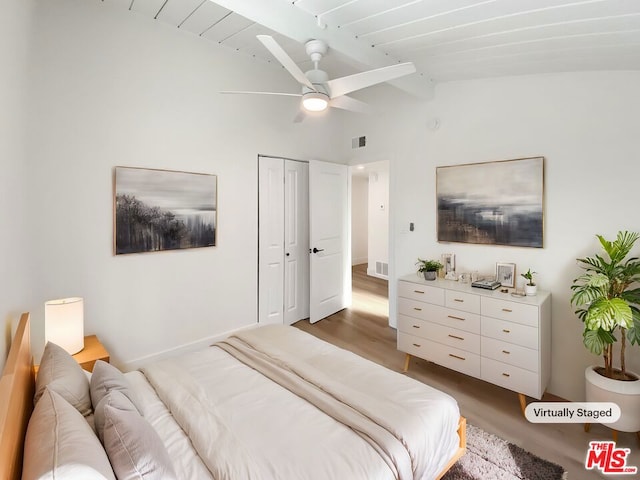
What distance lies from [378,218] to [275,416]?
606 cm

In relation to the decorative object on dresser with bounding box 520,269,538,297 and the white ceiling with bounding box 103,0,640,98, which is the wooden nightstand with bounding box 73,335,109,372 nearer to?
the white ceiling with bounding box 103,0,640,98

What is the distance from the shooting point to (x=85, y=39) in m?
2.49

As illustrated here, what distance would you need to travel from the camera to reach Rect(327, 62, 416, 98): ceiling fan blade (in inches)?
75.3

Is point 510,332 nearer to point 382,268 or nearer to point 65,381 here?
point 65,381

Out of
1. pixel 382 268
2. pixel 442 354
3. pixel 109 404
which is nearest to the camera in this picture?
pixel 109 404

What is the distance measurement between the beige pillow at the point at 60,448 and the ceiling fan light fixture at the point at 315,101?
79.8 inches

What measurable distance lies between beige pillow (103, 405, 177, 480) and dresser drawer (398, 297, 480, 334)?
234cm

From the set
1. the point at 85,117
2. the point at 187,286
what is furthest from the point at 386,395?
the point at 85,117

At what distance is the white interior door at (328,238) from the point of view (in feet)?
13.6

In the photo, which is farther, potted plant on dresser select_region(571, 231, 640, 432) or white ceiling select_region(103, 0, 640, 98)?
potted plant on dresser select_region(571, 231, 640, 432)

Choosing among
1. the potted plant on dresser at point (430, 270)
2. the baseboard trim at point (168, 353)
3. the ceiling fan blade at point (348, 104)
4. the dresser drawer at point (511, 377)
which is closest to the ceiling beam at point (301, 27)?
the ceiling fan blade at point (348, 104)

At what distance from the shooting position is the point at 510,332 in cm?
246

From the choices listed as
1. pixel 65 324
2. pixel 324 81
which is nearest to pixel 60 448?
pixel 65 324

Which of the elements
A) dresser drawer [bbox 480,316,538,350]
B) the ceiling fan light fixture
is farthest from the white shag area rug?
the ceiling fan light fixture
